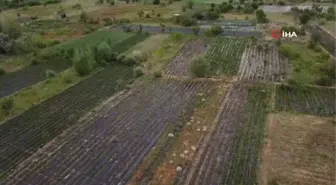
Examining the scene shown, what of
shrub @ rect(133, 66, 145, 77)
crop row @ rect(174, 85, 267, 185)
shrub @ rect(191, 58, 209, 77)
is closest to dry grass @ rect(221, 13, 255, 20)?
shrub @ rect(191, 58, 209, 77)

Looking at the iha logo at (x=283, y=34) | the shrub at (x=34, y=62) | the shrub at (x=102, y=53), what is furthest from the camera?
the iha logo at (x=283, y=34)

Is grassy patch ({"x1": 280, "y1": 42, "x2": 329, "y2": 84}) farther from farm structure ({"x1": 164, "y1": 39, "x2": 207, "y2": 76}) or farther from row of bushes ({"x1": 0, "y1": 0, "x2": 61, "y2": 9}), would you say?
row of bushes ({"x1": 0, "y1": 0, "x2": 61, "y2": 9})

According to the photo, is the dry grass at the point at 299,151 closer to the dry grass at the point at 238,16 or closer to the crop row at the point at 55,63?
the crop row at the point at 55,63

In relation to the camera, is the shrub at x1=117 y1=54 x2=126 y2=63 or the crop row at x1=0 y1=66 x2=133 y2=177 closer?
the crop row at x1=0 y1=66 x2=133 y2=177

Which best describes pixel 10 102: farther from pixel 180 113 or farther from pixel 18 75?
pixel 180 113

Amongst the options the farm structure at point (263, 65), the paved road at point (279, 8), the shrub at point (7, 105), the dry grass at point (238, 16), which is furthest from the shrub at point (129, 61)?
the paved road at point (279, 8)

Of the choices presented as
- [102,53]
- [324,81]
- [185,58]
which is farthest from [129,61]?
[324,81]

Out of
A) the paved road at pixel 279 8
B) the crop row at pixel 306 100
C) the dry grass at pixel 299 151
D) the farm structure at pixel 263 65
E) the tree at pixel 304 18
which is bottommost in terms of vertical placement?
the dry grass at pixel 299 151
